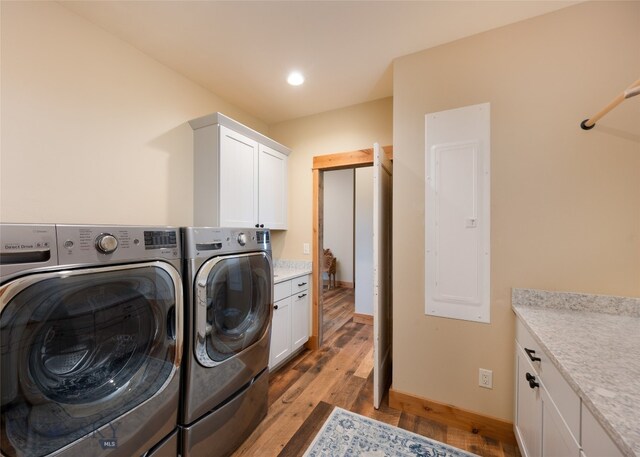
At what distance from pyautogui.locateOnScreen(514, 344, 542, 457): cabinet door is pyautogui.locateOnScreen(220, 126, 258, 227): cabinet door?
2125 mm

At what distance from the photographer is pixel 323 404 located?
196cm

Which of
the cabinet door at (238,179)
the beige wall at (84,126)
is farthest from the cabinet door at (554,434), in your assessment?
the beige wall at (84,126)

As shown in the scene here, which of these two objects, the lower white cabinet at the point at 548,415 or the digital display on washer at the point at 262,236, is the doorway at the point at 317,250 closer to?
the digital display on washer at the point at 262,236

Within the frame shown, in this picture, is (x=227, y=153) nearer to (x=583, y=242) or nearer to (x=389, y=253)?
(x=389, y=253)

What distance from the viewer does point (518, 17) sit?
1562mm

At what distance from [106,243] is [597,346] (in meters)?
1.87

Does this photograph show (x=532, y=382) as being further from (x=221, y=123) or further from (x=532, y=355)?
(x=221, y=123)

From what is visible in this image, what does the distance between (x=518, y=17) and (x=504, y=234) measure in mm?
1317

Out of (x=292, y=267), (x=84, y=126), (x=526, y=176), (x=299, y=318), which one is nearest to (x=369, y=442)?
(x=299, y=318)

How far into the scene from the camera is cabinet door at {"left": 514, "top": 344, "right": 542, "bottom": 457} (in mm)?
1142

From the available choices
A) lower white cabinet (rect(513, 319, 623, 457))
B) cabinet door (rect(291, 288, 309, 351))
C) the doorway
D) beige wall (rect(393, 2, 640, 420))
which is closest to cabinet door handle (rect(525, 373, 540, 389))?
lower white cabinet (rect(513, 319, 623, 457))

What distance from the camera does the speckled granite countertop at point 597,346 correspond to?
0.61 metres

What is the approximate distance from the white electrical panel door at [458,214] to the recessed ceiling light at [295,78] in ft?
3.66

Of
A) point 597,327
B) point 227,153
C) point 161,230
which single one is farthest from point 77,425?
point 597,327
